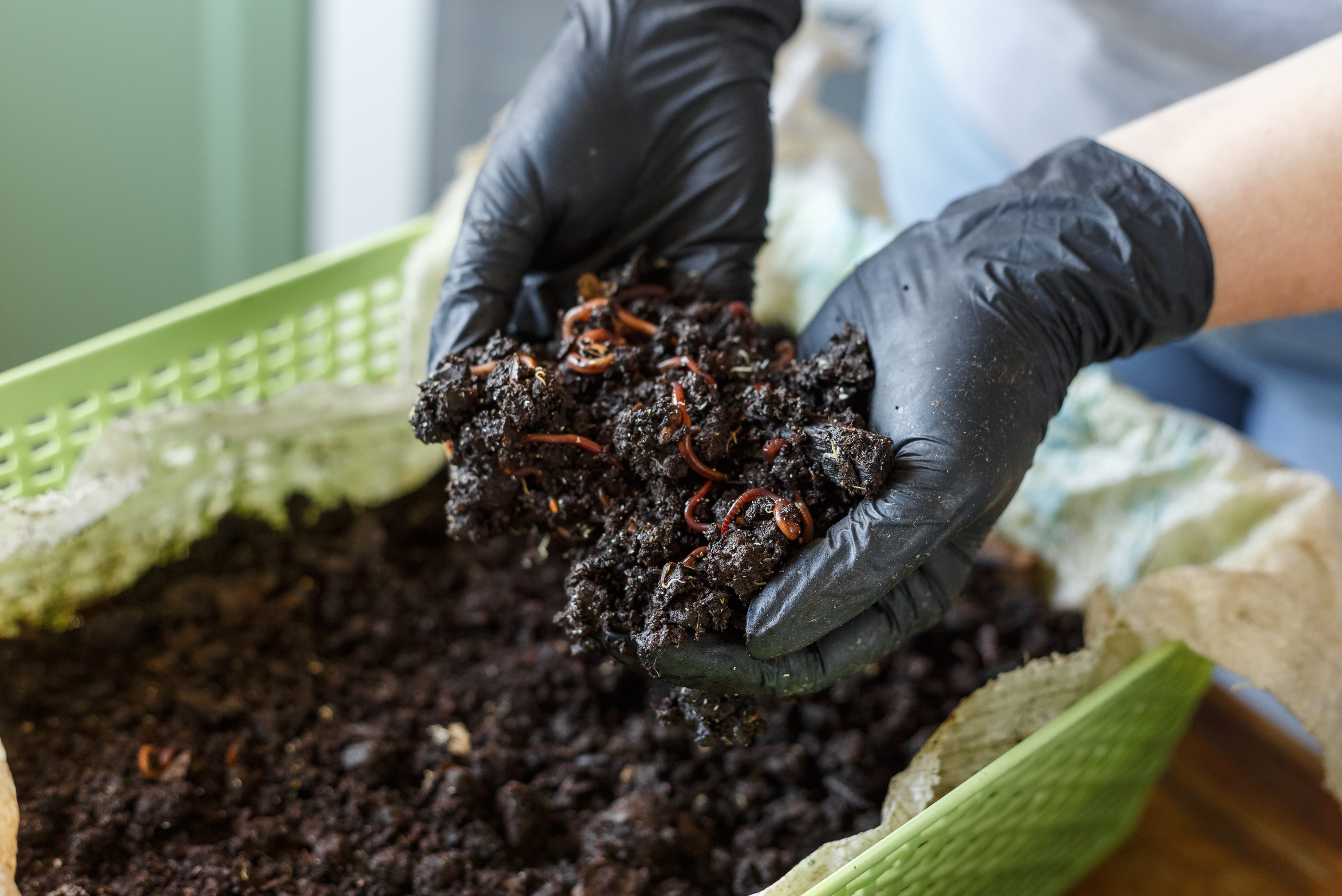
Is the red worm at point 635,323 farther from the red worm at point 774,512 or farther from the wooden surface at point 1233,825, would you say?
the wooden surface at point 1233,825

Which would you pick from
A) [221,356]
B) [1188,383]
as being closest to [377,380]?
[221,356]

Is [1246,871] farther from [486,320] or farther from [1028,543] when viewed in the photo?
[486,320]

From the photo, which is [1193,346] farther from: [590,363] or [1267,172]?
[590,363]

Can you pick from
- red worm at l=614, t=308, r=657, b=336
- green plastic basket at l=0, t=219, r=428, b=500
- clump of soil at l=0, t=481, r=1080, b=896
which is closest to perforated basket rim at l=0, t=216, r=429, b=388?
green plastic basket at l=0, t=219, r=428, b=500

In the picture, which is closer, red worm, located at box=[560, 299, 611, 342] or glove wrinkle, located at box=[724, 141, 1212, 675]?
glove wrinkle, located at box=[724, 141, 1212, 675]

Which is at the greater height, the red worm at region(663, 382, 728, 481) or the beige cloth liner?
the red worm at region(663, 382, 728, 481)

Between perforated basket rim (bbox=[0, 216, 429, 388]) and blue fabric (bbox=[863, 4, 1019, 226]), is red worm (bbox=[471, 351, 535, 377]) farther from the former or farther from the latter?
blue fabric (bbox=[863, 4, 1019, 226])
